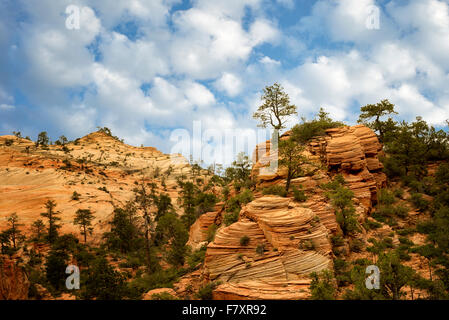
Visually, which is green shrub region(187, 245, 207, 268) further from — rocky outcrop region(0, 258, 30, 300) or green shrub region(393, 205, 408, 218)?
green shrub region(393, 205, 408, 218)

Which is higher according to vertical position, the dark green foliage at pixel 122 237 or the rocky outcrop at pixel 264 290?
the rocky outcrop at pixel 264 290

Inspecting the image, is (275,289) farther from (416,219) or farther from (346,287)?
(416,219)

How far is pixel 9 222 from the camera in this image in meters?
40.4

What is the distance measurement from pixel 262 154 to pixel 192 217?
2126cm

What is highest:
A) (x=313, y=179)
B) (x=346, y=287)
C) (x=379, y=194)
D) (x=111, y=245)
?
(x=313, y=179)

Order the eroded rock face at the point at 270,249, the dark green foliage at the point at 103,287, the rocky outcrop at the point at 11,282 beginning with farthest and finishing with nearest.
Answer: the dark green foliage at the point at 103,287 < the eroded rock face at the point at 270,249 < the rocky outcrop at the point at 11,282

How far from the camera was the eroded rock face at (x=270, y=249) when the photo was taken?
15883mm

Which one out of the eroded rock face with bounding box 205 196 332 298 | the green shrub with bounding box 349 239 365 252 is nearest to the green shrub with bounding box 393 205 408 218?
the green shrub with bounding box 349 239 365 252

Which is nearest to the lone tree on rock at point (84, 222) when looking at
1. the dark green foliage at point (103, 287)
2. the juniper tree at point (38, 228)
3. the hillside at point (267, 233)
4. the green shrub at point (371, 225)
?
the hillside at point (267, 233)

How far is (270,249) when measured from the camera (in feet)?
56.6

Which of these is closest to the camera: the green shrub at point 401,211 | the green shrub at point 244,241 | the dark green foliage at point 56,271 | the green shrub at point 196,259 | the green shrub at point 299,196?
the green shrub at point 244,241

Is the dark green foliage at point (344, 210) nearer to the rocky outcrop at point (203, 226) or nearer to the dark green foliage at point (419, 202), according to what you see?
the dark green foliage at point (419, 202)

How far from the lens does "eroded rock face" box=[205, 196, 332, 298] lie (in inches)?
625

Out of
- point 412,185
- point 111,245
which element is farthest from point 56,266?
point 412,185
